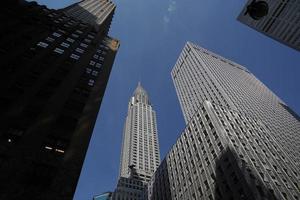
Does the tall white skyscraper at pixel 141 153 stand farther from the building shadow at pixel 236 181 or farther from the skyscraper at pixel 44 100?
the skyscraper at pixel 44 100

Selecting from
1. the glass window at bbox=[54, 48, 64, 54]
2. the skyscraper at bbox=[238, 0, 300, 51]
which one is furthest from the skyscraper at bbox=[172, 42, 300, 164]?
the glass window at bbox=[54, 48, 64, 54]

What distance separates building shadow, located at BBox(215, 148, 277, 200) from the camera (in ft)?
144

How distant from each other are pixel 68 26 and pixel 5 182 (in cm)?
4416

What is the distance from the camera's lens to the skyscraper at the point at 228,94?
366ft

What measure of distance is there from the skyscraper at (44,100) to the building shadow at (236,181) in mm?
27844

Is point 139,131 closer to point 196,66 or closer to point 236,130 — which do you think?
point 196,66

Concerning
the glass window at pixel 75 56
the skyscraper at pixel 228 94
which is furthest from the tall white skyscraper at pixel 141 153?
the glass window at pixel 75 56

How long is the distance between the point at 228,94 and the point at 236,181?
71.9m

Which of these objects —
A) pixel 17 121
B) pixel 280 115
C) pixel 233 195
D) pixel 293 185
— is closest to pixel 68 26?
pixel 17 121

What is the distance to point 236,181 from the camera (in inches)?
1844

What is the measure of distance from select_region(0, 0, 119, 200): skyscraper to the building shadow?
27844mm

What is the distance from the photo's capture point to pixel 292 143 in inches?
4107

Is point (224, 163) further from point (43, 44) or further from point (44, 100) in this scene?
point (43, 44)

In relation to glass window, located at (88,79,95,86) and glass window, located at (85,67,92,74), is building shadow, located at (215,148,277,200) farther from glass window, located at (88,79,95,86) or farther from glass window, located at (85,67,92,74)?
glass window, located at (85,67,92,74)
